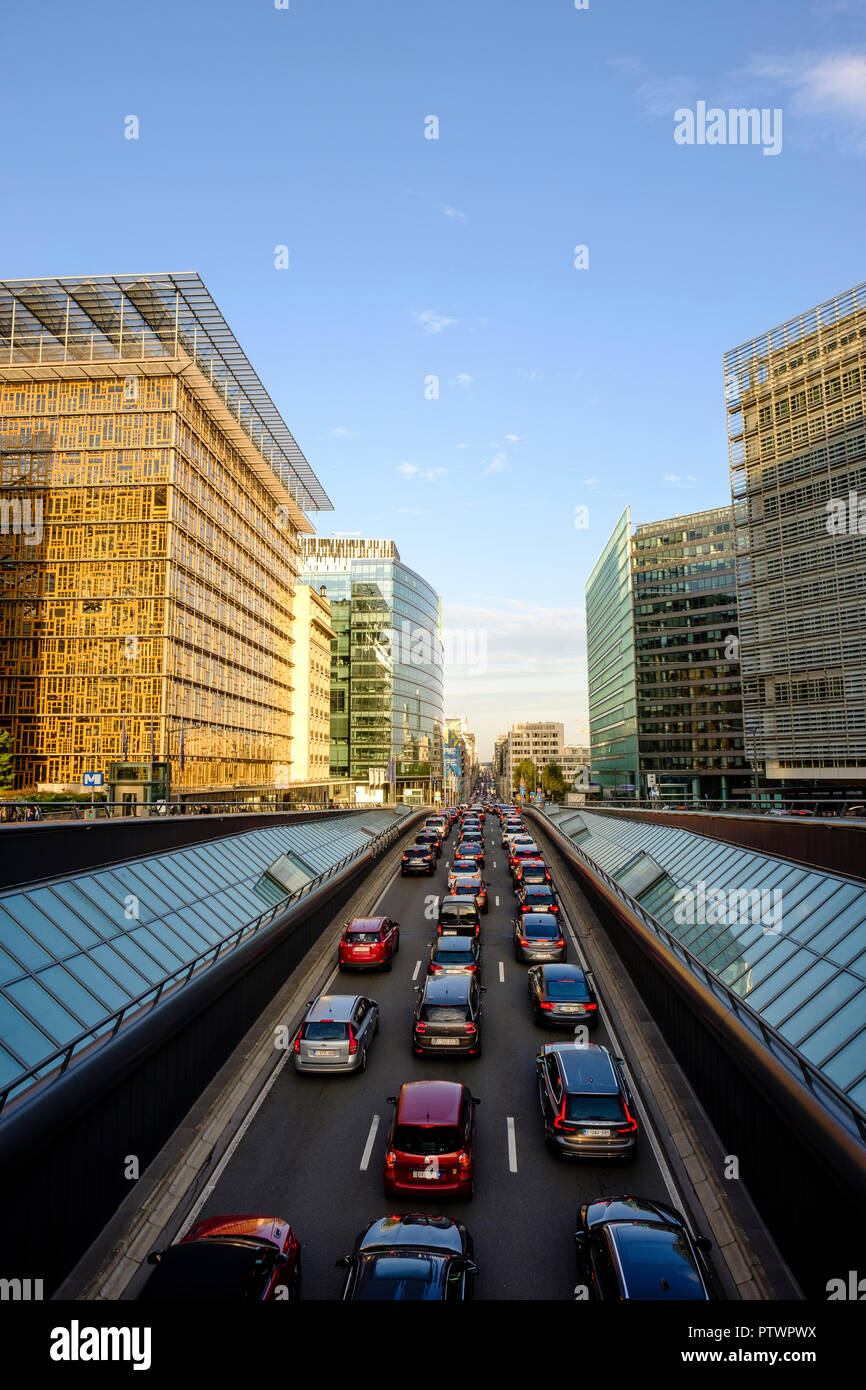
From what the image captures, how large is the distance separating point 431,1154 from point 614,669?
12053 cm

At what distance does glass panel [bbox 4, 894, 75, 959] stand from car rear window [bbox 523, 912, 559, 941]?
13141 millimetres

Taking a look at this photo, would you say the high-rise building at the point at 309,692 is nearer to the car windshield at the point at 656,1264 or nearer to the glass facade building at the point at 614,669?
the glass facade building at the point at 614,669

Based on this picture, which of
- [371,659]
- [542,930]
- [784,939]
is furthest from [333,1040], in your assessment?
[371,659]

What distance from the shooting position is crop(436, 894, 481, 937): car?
24.2 metres

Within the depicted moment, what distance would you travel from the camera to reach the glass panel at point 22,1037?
9.48 metres

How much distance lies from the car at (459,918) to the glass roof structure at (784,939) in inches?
191

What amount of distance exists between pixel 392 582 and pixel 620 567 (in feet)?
122

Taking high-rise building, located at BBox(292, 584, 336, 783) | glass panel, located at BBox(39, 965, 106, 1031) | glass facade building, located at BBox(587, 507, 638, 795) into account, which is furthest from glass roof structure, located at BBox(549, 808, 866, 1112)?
glass facade building, located at BBox(587, 507, 638, 795)

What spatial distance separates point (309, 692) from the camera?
305 ft

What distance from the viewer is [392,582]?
426 feet

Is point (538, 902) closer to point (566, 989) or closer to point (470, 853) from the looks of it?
point (566, 989)

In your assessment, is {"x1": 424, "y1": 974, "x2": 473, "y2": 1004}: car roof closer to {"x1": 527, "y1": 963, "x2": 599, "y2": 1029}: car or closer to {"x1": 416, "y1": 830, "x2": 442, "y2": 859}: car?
{"x1": 527, "y1": 963, "x2": 599, "y2": 1029}: car

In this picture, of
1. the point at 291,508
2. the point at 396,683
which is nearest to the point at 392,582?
the point at 396,683
